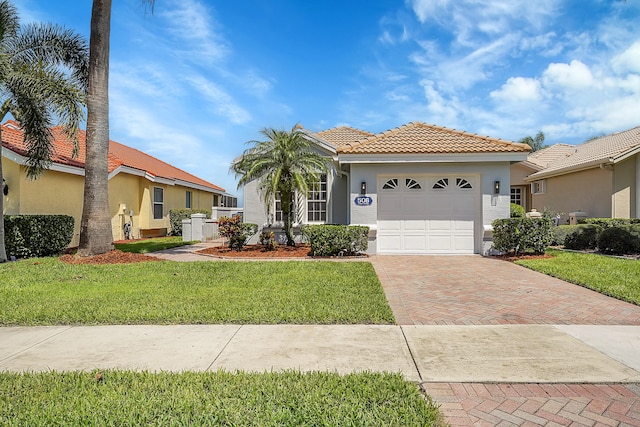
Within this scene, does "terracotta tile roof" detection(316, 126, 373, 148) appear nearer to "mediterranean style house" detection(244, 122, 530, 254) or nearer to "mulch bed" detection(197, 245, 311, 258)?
"mediterranean style house" detection(244, 122, 530, 254)

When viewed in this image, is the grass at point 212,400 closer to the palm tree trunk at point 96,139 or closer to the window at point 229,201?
the palm tree trunk at point 96,139

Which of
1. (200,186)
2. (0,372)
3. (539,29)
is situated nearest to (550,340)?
(0,372)

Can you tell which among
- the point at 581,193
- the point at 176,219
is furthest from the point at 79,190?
the point at 581,193

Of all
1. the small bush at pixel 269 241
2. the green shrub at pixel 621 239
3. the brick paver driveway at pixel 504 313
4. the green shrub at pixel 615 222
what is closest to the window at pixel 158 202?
the small bush at pixel 269 241

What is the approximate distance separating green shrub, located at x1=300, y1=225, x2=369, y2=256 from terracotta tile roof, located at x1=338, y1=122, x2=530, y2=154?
2.63 metres

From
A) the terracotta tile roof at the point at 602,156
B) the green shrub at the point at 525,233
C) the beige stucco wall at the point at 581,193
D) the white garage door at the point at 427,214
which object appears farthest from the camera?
the beige stucco wall at the point at 581,193

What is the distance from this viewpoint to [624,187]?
15078 mm

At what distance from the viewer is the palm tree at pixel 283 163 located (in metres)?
11.8

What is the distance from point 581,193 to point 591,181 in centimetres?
91

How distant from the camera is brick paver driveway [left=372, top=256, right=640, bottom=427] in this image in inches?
107

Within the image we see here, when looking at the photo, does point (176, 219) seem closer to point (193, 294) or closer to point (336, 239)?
point (336, 239)

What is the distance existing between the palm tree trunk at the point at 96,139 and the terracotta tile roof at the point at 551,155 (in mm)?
23127

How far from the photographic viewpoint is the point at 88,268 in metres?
9.20

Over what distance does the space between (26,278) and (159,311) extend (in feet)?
A: 16.3
